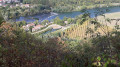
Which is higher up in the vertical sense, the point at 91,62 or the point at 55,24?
the point at 91,62

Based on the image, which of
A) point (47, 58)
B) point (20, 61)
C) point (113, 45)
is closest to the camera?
point (20, 61)

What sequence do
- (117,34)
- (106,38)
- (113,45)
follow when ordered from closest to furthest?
1. (113,45)
2. (106,38)
3. (117,34)

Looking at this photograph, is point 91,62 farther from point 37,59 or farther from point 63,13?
point 63,13

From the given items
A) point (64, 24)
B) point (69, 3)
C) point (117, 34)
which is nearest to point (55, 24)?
point (64, 24)

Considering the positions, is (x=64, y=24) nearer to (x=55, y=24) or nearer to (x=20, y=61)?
(x=55, y=24)

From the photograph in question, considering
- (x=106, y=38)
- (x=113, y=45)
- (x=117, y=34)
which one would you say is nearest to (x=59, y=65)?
(x=113, y=45)

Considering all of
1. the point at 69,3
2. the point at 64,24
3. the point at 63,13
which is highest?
the point at 69,3

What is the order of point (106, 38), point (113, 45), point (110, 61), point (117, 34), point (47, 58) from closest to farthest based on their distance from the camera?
point (110, 61) → point (47, 58) → point (113, 45) → point (106, 38) → point (117, 34)

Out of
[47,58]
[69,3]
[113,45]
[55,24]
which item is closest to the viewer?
[47,58]

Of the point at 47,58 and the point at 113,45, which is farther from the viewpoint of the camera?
the point at 113,45
